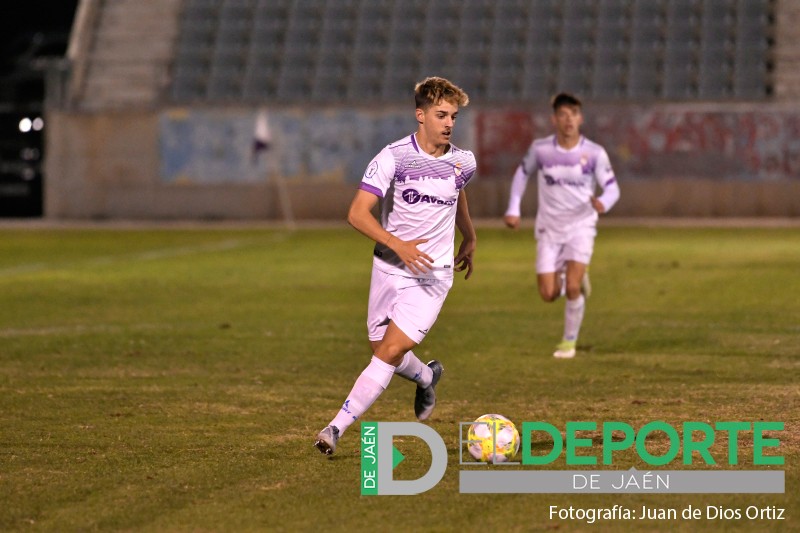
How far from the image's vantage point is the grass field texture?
650cm

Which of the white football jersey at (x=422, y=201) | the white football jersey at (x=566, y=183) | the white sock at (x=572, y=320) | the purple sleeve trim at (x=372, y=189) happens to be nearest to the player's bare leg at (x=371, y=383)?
the white football jersey at (x=422, y=201)

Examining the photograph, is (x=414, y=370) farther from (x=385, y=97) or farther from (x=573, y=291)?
(x=385, y=97)

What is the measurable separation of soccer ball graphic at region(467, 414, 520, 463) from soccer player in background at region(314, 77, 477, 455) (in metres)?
0.58

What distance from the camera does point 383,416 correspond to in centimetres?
912

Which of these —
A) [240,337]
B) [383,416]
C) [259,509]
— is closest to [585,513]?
[259,509]

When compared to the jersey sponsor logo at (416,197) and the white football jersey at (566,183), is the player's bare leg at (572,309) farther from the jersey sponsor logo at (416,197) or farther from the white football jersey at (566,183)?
the jersey sponsor logo at (416,197)

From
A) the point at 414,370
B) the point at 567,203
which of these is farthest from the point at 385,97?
the point at 414,370

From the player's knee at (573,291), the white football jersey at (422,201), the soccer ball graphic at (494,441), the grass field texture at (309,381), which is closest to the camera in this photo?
the grass field texture at (309,381)

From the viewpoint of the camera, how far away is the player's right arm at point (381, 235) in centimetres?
754

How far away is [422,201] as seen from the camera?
795 cm

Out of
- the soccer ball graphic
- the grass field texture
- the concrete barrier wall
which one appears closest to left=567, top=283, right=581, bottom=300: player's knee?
the grass field texture

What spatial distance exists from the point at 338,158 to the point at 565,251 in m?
23.8

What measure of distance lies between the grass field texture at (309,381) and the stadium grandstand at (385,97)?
12.3 meters

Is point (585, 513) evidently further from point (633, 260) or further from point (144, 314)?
point (633, 260)
